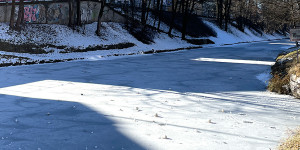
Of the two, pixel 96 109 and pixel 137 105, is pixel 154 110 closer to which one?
pixel 137 105

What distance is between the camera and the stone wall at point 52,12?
96.7 feet

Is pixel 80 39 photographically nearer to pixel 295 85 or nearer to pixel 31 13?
pixel 31 13

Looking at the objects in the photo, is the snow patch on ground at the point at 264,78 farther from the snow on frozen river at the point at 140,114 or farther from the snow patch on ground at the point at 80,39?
the snow patch on ground at the point at 80,39

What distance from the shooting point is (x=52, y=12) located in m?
31.7

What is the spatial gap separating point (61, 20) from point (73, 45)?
6.26 m

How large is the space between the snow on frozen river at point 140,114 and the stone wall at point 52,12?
18.6 metres

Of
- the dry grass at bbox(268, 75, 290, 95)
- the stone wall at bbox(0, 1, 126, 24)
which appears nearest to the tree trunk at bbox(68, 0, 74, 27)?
the stone wall at bbox(0, 1, 126, 24)

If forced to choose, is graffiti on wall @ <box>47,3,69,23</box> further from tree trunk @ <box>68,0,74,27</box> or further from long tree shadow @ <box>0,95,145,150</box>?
long tree shadow @ <box>0,95,145,150</box>

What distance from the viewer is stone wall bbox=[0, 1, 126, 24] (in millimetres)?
29462

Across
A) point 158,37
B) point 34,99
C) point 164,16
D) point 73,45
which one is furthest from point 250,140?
point 164,16

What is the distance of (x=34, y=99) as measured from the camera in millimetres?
8625

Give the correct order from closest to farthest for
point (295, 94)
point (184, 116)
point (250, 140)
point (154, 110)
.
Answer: point (250, 140) < point (184, 116) < point (154, 110) < point (295, 94)

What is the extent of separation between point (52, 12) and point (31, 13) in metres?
2.19

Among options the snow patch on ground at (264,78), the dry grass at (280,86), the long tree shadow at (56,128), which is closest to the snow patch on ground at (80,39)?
the snow patch on ground at (264,78)
